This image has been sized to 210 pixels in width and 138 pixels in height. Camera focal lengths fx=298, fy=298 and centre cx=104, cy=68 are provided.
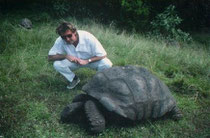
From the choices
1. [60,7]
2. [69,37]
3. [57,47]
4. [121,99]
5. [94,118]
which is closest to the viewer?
[94,118]

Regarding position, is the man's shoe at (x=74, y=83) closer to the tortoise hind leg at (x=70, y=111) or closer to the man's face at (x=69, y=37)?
the man's face at (x=69, y=37)

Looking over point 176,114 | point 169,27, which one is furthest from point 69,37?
point 169,27

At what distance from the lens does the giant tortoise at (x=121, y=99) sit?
413 cm

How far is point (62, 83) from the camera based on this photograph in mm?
5848

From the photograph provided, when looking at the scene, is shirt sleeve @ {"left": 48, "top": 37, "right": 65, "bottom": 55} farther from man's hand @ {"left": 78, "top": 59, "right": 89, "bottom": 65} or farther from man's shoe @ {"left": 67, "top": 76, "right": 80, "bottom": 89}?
man's shoe @ {"left": 67, "top": 76, "right": 80, "bottom": 89}

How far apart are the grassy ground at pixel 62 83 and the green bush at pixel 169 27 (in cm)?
58

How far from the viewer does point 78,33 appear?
5352 mm

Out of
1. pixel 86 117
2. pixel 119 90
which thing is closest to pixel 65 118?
pixel 86 117

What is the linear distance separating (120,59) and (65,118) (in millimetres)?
3038

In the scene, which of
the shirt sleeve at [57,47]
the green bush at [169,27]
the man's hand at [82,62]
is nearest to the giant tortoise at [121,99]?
the man's hand at [82,62]

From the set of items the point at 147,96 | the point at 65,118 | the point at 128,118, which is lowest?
the point at 65,118

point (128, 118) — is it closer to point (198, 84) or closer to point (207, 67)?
point (198, 84)

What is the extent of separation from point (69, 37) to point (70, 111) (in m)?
1.41

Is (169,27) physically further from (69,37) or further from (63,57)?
(69,37)
